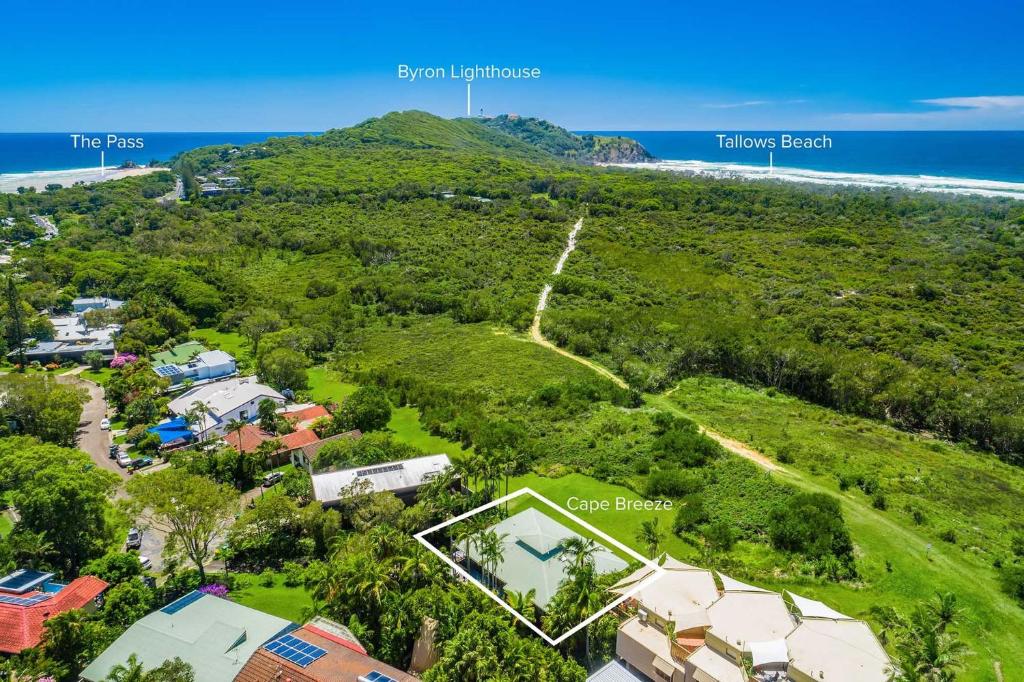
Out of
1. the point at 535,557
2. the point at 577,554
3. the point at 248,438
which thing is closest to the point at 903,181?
the point at 248,438

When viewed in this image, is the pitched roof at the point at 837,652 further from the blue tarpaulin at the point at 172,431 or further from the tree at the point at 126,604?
the blue tarpaulin at the point at 172,431

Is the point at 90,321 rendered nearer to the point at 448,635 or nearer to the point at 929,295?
the point at 448,635

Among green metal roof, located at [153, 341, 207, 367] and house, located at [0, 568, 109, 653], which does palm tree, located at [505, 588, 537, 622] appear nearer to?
house, located at [0, 568, 109, 653]

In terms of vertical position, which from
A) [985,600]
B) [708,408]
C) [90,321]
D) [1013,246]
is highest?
[1013,246]

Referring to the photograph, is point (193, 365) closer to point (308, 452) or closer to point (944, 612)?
point (308, 452)

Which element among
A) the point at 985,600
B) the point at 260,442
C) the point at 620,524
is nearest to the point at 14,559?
the point at 260,442

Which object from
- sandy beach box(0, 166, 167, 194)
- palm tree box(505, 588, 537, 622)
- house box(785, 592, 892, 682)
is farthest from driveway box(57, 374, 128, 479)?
sandy beach box(0, 166, 167, 194)

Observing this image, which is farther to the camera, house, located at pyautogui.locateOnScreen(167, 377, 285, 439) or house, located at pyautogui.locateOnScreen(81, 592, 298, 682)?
house, located at pyautogui.locateOnScreen(167, 377, 285, 439)
